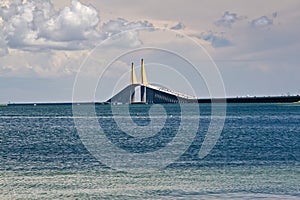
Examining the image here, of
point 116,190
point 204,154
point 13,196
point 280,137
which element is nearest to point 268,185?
point 116,190

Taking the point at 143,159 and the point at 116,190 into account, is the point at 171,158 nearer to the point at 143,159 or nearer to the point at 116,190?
the point at 143,159

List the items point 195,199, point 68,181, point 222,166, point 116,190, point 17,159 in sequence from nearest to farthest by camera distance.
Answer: point 195,199, point 116,190, point 68,181, point 222,166, point 17,159

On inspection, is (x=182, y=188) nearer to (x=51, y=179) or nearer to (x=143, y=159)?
(x=51, y=179)

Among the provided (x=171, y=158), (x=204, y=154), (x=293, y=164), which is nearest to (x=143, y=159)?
(x=171, y=158)

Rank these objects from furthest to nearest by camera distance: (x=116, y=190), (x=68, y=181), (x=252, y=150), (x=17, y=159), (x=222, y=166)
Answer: (x=252, y=150) → (x=17, y=159) → (x=222, y=166) → (x=68, y=181) → (x=116, y=190)

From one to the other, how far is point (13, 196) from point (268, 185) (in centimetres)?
1702

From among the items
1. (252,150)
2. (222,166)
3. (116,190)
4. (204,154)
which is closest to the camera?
(116,190)

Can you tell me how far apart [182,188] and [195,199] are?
12.6ft

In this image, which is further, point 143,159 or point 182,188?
point 143,159

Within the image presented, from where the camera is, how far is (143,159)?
58.8m

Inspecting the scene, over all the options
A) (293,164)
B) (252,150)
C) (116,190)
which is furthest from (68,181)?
(252,150)

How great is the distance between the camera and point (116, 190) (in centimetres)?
3978

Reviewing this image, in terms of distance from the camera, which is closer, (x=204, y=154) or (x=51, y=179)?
(x=51, y=179)

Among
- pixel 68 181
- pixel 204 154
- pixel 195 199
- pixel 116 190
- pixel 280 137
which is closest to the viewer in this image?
pixel 195 199
